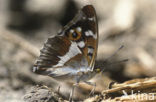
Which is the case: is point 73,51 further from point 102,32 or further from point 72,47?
point 102,32

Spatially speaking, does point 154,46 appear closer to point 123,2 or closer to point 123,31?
point 123,31

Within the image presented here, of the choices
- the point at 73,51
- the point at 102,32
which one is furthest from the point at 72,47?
the point at 102,32

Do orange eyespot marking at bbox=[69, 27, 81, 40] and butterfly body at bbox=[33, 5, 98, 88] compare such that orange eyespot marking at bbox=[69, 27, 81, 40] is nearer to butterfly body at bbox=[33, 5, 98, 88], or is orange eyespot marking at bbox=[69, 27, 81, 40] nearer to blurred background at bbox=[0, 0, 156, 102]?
butterfly body at bbox=[33, 5, 98, 88]

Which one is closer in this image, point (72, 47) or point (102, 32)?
point (72, 47)

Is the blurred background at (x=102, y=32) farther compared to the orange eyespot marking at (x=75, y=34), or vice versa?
the blurred background at (x=102, y=32)

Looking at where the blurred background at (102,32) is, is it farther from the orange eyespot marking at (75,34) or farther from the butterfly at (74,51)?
the orange eyespot marking at (75,34)

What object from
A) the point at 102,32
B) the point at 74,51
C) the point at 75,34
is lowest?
the point at 74,51

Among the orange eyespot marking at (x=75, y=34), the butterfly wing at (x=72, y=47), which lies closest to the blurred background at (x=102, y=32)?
the butterfly wing at (x=72, y=47)

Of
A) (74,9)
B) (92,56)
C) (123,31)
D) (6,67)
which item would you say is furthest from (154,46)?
(6,67)
